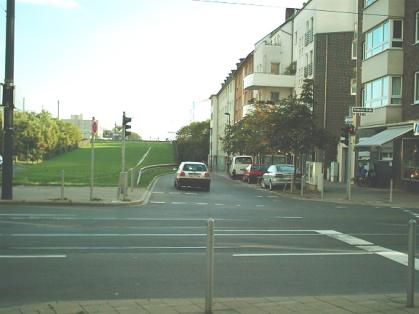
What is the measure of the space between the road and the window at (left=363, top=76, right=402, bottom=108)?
16370 millimetres

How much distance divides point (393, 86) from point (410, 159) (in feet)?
13.4

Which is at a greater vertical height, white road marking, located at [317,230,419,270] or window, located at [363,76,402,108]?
window, located at [363,76,402,108]

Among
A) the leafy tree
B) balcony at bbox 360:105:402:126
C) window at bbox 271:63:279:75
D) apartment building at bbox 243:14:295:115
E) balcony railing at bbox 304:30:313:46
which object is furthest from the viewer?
the leafy tree

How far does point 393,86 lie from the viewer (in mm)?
31656

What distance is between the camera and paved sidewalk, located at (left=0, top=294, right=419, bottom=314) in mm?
5797

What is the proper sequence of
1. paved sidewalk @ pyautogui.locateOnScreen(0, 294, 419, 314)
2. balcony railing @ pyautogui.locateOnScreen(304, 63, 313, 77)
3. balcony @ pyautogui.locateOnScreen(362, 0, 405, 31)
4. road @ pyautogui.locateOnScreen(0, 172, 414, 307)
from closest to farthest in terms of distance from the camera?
paved sidewalk @ pyautogui.locateOnScreen(0, 294, 419, 314) → road @ pyautogui.locateOnScreen(0, 172, 414, 307) → balcony @ pyautogui.locateOnScreen(362, 0, 405, 31) → balcony railing @ pyautogui.locateOnScreen(304, 63, 313, 77)

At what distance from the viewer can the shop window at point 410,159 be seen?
2998 centimetres

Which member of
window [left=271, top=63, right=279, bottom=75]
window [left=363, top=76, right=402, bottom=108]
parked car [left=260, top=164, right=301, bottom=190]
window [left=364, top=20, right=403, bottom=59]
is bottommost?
parked car [left=260, top=164, right=301, bottom=190]

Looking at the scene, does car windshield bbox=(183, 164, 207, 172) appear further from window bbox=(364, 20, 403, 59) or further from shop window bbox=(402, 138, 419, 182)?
window bbox=(364, 20, 403, 59)

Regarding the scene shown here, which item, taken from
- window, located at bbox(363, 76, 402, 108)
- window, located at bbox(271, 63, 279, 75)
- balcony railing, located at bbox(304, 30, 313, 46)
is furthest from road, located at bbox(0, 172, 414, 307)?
window, located at bbox(271, 63, 279, 75)

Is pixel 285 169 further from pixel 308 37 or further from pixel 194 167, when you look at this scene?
→ pixel 308 37

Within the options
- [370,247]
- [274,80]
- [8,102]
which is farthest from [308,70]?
[370,247]

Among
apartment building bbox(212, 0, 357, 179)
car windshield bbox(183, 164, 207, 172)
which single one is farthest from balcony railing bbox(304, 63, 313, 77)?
car windshield bbox(183, 164, 207, 172)

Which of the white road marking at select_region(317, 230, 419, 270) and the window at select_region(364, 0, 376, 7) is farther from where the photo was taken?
the window at select_region(364, 0, 376, 7)
